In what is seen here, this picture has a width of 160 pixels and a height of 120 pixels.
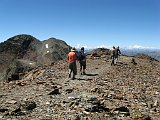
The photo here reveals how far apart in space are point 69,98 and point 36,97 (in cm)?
191

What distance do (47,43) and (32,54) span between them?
14479 mm

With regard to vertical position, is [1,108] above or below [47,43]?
below

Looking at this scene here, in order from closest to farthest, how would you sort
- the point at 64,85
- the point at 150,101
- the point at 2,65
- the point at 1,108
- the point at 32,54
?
the point at 1,108, the point at 150,101, the point at 64,85, the point at 2,65, the point at 32,54

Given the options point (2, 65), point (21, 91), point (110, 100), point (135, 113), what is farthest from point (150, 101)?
point (2, 65)

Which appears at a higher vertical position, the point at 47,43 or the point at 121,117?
the point at 47,43

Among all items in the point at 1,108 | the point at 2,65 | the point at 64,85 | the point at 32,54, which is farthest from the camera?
the point at 32,54

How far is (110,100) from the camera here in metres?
18.5

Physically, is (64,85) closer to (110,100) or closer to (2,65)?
(110,100)

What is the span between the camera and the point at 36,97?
1867 cm

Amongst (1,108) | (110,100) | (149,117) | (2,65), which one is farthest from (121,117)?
(2,65)

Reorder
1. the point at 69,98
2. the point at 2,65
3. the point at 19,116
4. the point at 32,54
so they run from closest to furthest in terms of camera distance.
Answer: the point at 19,116, the point at 69,98, the point at 2,65, the point at 32,54

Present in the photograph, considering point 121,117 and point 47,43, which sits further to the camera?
point 47,43

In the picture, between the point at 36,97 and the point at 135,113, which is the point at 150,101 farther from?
the point at 36,97

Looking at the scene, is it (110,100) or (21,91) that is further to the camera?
(21,91)
